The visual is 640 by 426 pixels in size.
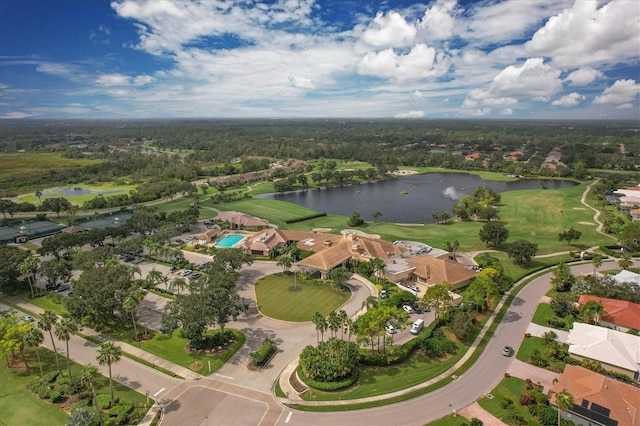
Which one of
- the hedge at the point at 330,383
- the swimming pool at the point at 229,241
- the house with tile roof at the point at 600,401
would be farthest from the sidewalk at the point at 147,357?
the house with tile roof at the point at 600,401

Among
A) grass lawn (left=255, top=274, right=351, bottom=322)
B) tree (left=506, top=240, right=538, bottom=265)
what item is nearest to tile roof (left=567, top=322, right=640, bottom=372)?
tree (left=506, top=240, right=538, bottom=265)

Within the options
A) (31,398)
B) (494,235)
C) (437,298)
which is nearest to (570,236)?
(494,235)

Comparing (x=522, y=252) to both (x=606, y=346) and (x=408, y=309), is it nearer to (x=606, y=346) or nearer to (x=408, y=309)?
(x=606, y=346)

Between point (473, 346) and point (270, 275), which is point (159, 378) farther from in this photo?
point (473, 346)

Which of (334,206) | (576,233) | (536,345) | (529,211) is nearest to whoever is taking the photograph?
(536,345)

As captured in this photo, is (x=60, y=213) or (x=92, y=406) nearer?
(x=92, y=406)

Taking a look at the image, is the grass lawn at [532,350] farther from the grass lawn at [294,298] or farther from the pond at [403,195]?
the pond at [403,195]

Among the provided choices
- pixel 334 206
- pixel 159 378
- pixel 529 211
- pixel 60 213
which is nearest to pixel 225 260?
pixel 159 378
